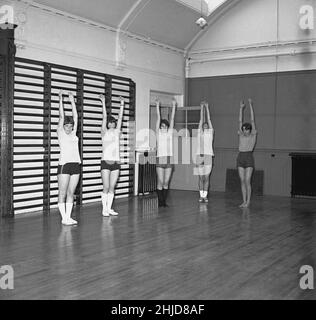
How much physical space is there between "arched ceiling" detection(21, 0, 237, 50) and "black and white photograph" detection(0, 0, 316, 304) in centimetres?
3

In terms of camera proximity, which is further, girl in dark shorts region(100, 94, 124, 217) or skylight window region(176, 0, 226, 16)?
skylight window region(176, 0, 226, 16)

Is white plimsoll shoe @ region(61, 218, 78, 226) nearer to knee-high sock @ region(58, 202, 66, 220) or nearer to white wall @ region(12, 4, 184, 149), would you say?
knee-high sock @ region(58, 202, 66, 220)

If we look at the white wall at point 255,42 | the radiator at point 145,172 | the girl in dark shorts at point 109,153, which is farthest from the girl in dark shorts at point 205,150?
the white wall at point 255,42

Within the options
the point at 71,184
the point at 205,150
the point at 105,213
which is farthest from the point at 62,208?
the point at 205,150

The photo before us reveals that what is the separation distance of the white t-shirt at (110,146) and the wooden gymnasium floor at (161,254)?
0.89 m

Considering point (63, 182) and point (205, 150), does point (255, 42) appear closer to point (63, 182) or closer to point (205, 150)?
point (205, 150)

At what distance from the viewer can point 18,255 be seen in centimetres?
429

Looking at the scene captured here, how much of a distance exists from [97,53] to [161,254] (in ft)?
15.4

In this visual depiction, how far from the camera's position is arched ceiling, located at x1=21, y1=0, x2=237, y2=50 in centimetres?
743

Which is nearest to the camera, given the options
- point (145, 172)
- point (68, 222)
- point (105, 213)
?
point (68, 222)

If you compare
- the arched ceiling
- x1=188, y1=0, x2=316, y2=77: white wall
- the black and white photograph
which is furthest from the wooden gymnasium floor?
x1=188, y1=0, x2=316, y2=77: white wall

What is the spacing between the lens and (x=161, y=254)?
4406 mm

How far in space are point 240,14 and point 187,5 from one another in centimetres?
152

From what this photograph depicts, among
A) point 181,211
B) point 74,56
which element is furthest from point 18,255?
point 74,56
